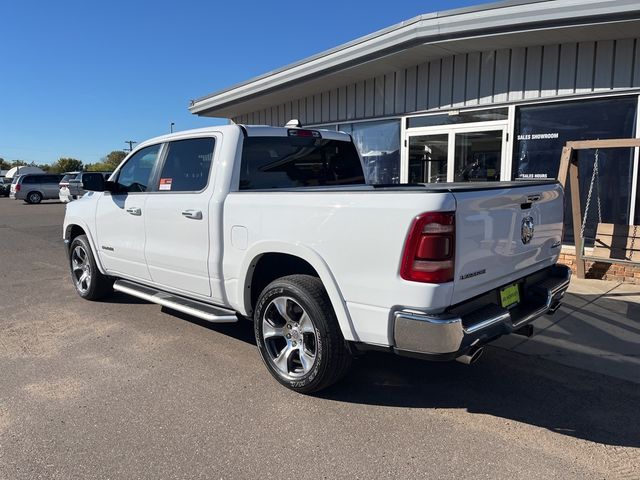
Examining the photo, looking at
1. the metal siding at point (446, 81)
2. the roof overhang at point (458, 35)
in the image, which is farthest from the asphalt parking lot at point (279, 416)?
the metal siding at point (446, 81)

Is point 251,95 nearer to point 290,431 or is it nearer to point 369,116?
point 369,116

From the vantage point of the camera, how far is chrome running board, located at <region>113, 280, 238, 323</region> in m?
4.08

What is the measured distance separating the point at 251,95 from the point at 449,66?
4590 millimetres

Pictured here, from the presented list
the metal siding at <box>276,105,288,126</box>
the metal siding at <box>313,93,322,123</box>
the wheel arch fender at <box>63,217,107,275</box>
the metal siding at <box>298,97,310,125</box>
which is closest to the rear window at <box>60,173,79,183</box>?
the metal siding at <box>276,105,288,126</box>

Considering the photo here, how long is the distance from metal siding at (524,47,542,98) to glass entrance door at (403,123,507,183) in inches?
25.8

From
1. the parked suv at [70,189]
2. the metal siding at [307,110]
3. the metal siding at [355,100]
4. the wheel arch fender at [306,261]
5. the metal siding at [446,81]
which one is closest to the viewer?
the wheel arch fender at [306,261]

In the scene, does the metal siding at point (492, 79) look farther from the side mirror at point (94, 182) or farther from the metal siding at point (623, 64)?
the side mirror at point (94, 182)

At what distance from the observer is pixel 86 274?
6.16 m

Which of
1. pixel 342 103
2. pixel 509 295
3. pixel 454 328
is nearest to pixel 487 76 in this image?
pixel 342 103

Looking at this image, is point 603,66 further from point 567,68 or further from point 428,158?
point 428,158

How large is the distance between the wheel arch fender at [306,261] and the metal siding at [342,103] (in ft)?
23.7

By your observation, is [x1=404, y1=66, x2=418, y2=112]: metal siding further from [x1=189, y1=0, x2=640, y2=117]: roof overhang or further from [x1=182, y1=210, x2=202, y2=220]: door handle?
[x1=182, y1=210, x2=202, y2=220]: door handle

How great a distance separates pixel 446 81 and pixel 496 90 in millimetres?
917

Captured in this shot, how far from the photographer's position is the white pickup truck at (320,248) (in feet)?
9.29
